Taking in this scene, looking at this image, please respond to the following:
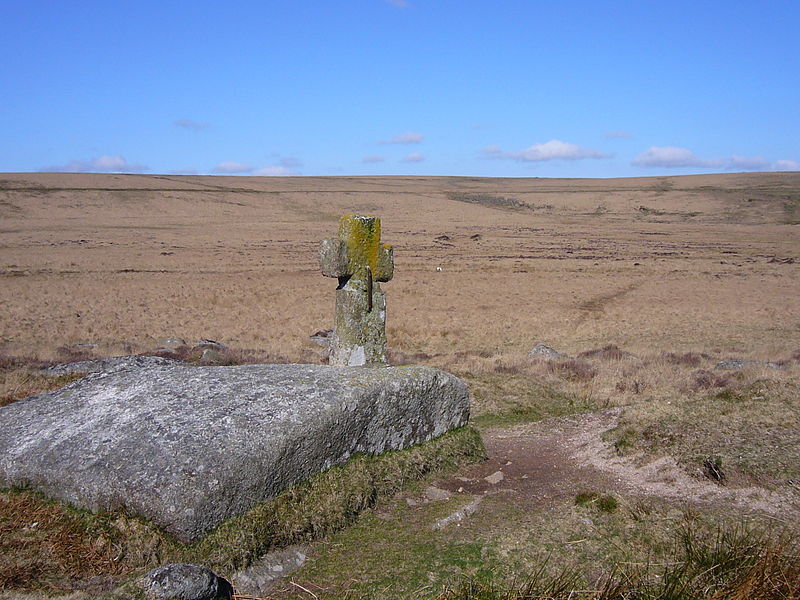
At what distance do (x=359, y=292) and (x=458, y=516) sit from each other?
14.5 feet

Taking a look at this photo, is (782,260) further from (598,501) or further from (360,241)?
(598,501)

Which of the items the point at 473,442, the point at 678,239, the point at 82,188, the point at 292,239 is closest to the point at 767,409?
the point at 473,442

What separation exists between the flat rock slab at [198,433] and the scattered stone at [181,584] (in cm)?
91

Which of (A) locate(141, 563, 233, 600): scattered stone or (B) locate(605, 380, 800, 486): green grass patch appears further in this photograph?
(B) locate(605, 380, 800, 486): green grass patch

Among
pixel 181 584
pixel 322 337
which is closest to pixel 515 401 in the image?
pixel 181 584

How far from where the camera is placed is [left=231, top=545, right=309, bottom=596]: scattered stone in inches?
250

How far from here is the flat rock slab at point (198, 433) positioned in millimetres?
6754

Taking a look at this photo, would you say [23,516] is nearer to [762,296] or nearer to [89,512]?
[89,512]

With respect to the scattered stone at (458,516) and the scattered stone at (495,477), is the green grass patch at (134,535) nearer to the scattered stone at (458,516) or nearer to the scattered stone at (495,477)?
the scattered stone at (458,516)

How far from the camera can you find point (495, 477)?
9.38 metres

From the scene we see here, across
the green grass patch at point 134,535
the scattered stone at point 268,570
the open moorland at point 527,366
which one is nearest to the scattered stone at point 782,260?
the open moorland at point 527,366

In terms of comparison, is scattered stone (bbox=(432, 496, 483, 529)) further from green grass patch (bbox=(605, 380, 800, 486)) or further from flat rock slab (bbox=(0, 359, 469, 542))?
green grass patch (bbox=(605, 380, 800, 486))

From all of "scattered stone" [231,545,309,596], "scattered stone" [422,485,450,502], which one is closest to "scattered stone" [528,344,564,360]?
"scattered stone" [422,485,450,502]

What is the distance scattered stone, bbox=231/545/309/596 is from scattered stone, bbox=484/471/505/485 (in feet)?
9.97
